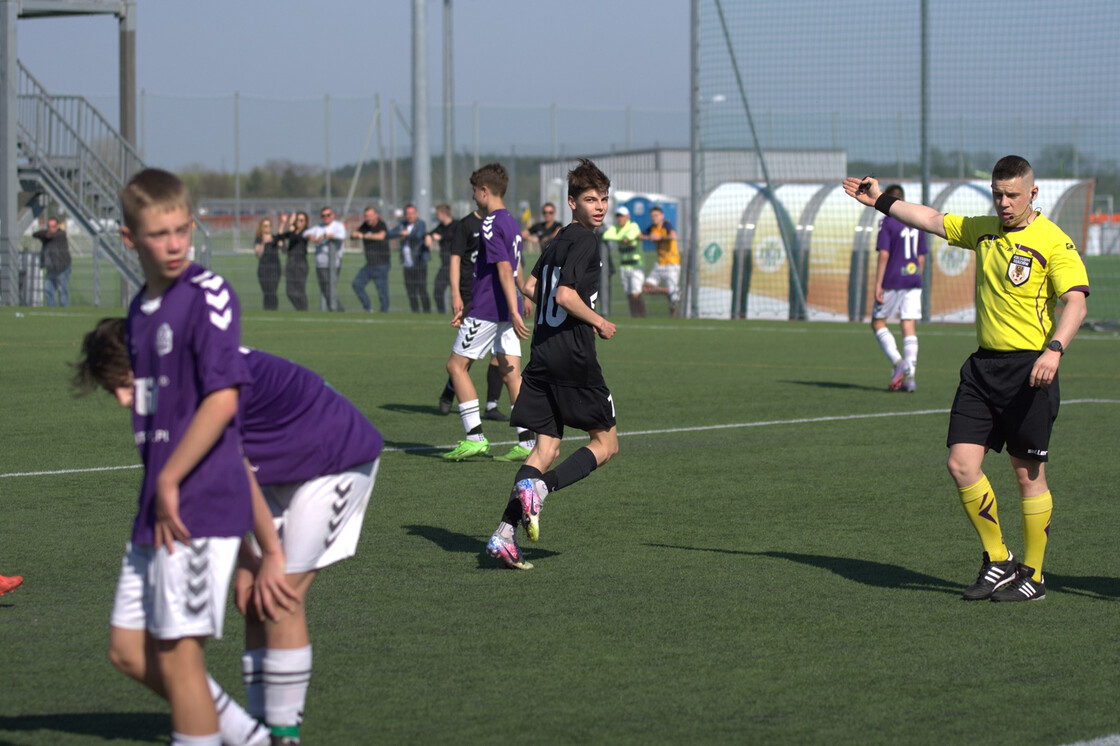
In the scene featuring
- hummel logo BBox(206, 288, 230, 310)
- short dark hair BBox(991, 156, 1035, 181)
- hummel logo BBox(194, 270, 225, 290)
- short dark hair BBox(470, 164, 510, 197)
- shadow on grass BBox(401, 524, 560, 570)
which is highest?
short dark hair BBox(470, 164, 510, 197)

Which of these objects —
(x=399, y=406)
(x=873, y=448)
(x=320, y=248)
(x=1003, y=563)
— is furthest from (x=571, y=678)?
(x=320, y=248)

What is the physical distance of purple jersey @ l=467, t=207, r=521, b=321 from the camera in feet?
33.7

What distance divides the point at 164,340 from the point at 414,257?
84.2ft

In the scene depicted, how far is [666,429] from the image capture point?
39.0ft

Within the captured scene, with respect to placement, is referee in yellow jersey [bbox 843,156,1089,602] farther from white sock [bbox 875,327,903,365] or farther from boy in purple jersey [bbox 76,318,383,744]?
white sock [bbox 875,327,903,365]

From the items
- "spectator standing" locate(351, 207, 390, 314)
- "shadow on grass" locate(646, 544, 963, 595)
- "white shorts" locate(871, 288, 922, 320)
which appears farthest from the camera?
"spectator standing" locate(351, 207, 390, 314)

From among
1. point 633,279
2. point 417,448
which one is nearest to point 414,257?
point 633,279

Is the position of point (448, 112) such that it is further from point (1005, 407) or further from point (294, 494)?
point (294, 494)

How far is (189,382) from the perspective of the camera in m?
3.46

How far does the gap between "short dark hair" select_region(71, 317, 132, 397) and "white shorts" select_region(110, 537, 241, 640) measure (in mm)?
440

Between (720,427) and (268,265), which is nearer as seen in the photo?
(720,427)

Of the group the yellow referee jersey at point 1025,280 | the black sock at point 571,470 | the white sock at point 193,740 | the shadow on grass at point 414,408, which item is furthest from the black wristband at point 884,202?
the shadow on grass at point 414,408

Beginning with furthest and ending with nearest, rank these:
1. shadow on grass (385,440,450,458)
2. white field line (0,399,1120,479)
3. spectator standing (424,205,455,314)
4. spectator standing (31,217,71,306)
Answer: spectator standing (31,217,71,306), spectator standing (424,205,455,314), shadow on grass (385,440,450,458), white field line (0,399,1120,479)

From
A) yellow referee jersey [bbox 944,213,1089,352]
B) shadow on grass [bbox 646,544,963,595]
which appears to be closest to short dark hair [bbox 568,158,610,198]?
yellow referee jersey [bbox 944,213,1089,352]
